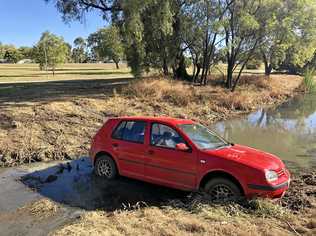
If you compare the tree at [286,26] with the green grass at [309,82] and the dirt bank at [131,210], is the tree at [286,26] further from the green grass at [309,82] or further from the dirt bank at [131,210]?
the dirt bank at [131,210]

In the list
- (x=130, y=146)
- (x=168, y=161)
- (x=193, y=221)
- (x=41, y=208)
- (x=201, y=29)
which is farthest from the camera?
(x=201, y=29)

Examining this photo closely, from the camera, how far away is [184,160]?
757 cm

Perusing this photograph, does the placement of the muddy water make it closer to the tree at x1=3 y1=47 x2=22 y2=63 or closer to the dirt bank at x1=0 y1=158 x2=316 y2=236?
the dirt bank at x1=0 y1=158 x2=316 y2=236

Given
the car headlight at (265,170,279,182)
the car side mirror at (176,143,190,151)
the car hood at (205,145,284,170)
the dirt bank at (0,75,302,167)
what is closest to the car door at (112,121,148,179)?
the car side mirror at (176,143,190,151)

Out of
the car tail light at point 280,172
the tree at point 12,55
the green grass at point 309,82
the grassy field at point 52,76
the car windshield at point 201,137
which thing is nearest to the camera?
the car tail light at point 280,172

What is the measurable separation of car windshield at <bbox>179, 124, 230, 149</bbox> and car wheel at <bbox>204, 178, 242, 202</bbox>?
0.79 meters

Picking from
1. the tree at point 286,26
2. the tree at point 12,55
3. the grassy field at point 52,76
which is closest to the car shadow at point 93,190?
the tree at point 286,26

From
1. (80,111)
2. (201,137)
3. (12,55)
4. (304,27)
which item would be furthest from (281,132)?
(12,55)

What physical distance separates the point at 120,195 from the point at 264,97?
2406 cm

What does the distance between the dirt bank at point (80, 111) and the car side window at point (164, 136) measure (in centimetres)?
416

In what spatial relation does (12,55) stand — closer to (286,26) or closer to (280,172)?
(286,26)

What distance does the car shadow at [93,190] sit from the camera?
299 inches

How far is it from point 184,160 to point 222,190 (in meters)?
0.95

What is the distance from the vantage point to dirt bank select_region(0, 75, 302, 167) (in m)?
11.6
